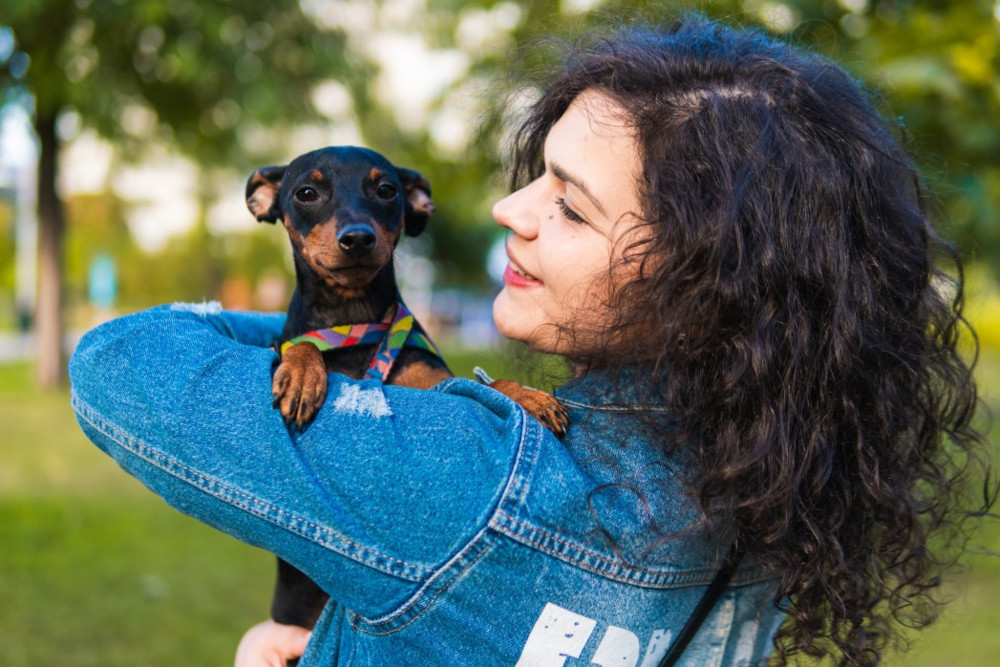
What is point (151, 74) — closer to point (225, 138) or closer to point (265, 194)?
point (225, 138)

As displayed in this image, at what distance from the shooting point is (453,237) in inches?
1276

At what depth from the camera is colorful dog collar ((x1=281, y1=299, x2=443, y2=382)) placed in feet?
5.85

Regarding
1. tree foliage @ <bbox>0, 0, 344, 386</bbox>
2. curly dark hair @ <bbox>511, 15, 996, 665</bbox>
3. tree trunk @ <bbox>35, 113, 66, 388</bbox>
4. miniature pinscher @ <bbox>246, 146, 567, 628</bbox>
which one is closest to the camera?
curly dark hair @ <bbox>511, 15, 996, 665</bbox>

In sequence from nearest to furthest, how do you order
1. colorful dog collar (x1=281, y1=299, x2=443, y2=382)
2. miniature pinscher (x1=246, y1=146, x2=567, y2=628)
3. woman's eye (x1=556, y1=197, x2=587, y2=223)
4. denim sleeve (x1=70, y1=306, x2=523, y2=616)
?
1. denim sleeve (x1=70, y1=306, x2=523, y2=616)
2. woman's eye (x1=556, y1=197, x2=587, y2=223)
3. colorful dog collar (x1=281, y1=299, x2=443, y2=382)
4. miniature pinscher (x1=246, y1=146, x2=567, y2=628)

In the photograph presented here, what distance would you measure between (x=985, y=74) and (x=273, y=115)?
6026 mm

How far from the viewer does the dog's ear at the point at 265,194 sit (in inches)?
90.6

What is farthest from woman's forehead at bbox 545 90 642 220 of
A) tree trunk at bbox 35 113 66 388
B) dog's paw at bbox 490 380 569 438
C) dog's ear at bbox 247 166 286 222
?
tree trunk at bbox 35 113 66 388

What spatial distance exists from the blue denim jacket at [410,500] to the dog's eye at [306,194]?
0.90m

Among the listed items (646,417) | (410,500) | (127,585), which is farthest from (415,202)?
Answer: (127,585)

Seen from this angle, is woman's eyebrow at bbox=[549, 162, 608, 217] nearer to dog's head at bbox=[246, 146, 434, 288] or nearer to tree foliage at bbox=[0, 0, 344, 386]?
dog's head at bbox=[246, 146, 434, 288]

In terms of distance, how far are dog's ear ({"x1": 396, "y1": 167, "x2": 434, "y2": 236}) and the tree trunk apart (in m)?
8.85

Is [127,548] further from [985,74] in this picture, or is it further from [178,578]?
[985,74]

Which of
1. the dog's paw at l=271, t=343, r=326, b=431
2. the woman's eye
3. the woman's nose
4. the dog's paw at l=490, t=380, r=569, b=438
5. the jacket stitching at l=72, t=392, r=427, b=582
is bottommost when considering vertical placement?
the jacket stitching at l=72, t=392, r=427, b=582

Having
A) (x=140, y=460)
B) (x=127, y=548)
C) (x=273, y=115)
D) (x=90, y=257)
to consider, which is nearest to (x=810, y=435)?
(x=140, y=460)
